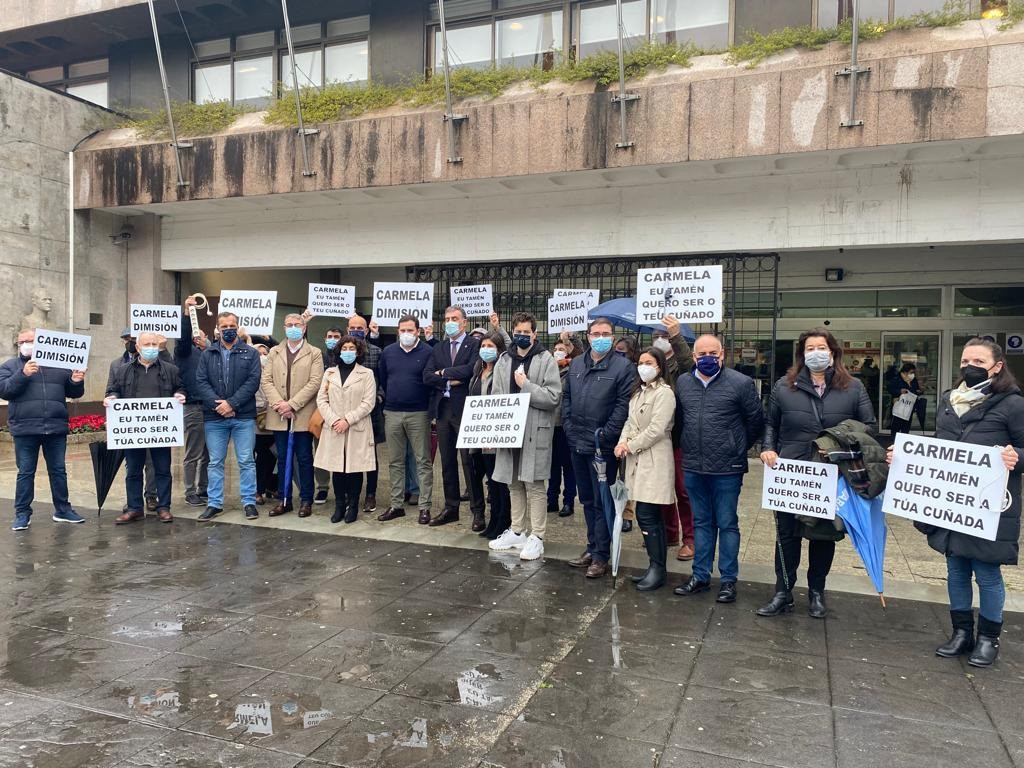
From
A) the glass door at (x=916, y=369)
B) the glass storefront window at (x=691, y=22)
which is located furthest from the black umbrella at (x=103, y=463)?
the glass door at (x=916, y=369)

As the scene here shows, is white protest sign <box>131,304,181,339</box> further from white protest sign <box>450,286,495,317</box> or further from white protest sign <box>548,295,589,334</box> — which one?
white protest sign <box>548,295,589,334</box>

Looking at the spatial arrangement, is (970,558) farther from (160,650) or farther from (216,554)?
(216,554)

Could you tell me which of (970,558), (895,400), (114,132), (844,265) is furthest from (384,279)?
(970,558)

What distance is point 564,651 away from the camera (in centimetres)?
428

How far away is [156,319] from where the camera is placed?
8.06m

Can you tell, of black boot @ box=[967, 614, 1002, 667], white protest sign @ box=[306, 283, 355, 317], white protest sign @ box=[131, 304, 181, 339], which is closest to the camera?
black boot @ box=[967, 614, 1002, 667]

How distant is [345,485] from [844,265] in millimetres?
10979

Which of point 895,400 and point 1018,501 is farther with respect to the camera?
point 895,400

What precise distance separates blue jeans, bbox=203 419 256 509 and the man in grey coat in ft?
9.54

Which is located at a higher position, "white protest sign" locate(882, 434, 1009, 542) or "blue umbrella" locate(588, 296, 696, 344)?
"blue umbrella" locate(588, 296, 696, 344)

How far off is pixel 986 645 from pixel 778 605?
A: 1212mm

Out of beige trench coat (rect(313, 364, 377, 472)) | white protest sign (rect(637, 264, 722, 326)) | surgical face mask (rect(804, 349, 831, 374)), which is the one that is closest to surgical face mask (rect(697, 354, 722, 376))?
surgical face mask (rect(804, 349, 831, 374))

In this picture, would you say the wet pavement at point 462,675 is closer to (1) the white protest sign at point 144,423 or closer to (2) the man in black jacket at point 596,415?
(2) the man in black jacket at point 596,415

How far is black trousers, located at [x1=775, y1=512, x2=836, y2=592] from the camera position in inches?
197
